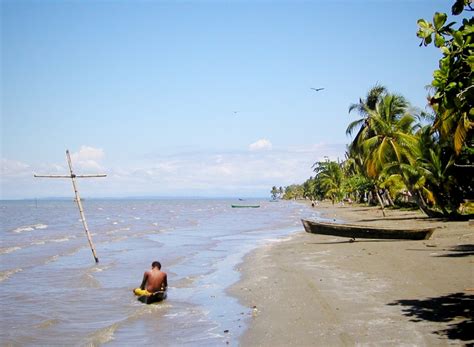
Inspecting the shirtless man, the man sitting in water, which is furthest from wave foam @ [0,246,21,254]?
the shirtless man

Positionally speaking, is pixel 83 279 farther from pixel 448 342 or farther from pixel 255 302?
pixel 448 342

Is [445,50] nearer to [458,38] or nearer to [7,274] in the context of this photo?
[458,38]

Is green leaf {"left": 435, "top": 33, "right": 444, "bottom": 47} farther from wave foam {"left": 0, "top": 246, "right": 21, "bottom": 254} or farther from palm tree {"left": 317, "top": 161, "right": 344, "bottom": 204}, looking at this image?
palm tree {"left": 317, "top": 161, "right": 344, "bottom": 204}

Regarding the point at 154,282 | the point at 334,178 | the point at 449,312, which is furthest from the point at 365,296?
the point at 334,178

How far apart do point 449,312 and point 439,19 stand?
5.26 m

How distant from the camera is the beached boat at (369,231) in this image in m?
18.4

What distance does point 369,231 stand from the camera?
20.4 meters

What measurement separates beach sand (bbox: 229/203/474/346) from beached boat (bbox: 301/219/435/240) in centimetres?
54

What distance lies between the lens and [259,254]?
1997 centimetres

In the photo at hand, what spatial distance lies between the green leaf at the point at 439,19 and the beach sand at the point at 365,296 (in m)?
4.48

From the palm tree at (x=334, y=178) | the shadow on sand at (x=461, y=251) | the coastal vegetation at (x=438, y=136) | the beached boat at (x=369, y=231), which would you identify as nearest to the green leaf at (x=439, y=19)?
the coastal vegetation at (x=438, y=136)

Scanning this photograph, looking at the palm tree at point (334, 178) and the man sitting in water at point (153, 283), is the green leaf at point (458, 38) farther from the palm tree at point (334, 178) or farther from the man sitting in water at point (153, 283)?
the palm tree at point (334, 178)

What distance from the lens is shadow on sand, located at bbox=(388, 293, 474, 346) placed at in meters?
6.80

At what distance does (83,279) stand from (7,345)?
23.6ft
